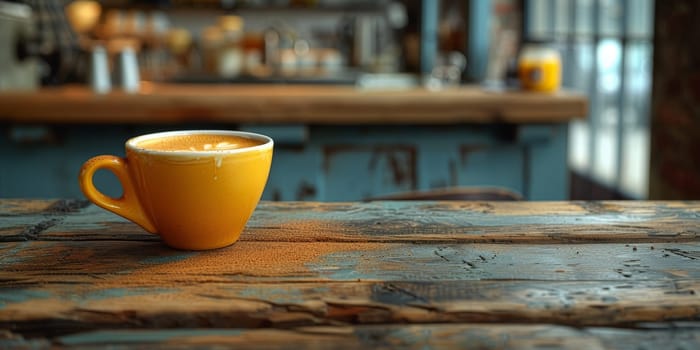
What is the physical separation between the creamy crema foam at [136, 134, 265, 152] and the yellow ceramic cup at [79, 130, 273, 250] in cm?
2

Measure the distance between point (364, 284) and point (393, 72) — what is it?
469 centimetres

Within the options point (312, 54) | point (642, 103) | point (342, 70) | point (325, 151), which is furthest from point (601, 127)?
point (325, 151)

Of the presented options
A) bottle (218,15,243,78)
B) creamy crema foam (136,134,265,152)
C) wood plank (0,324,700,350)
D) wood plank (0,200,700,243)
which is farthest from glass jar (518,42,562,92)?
bottle (218,15,243,78)

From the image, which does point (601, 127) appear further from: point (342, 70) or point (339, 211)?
point (339, 211)

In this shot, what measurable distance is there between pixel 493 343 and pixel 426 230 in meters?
0.28

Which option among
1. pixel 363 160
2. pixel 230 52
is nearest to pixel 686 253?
pixel 363 160

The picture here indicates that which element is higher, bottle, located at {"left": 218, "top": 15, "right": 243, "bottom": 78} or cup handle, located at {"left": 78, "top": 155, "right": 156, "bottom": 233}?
bottle, located at {"left": 218, "top": 15, "right": 243, "bottom": 78}

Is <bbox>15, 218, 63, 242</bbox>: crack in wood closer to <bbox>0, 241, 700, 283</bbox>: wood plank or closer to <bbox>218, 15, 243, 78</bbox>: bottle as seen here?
<bbox>0, 241, 700, 283</bbox>: wood plank

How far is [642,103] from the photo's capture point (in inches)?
151

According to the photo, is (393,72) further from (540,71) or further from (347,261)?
(347,261)

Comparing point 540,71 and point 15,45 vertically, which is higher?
point 15,45

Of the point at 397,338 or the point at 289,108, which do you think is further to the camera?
the point at 289,108

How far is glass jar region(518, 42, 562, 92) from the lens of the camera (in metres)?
2.12

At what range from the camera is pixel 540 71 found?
2.11 metres
